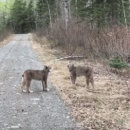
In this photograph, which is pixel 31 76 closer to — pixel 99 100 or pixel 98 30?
pixel 99 100

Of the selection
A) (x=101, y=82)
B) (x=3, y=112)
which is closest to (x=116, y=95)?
(x=101, y=82)

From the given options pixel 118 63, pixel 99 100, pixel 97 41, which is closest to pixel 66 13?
pixel 97 41

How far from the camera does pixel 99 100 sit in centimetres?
809

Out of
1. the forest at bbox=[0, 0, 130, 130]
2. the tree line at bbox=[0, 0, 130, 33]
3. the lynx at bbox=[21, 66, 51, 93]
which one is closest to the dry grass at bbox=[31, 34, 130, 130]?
the forest at bbox=[0, 0, 130, 130]

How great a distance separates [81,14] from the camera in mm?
18656

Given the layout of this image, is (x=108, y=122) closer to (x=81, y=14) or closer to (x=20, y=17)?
(x=81, y=14)

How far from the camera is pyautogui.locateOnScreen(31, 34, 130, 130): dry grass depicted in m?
6.34

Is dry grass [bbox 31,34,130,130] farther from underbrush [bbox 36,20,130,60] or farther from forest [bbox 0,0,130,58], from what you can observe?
forest [bbox 0,0,130,58]

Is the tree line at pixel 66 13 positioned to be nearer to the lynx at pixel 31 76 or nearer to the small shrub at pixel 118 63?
the small shrub at pixel 118 63

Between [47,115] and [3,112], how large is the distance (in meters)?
1.07

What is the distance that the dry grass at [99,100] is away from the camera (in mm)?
6340

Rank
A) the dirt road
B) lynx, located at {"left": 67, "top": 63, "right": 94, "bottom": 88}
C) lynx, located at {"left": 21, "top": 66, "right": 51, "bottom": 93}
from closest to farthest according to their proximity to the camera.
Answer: the dirt road, lynx, located at {"left": 21, "top": 66, "right": 51, "bottom": 93}, lynx, located at {"left": 67, "top": 63, "right": 94, "bottom": 88}

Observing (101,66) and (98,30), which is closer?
(101,66)

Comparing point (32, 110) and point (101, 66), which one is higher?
point (101, 66)
